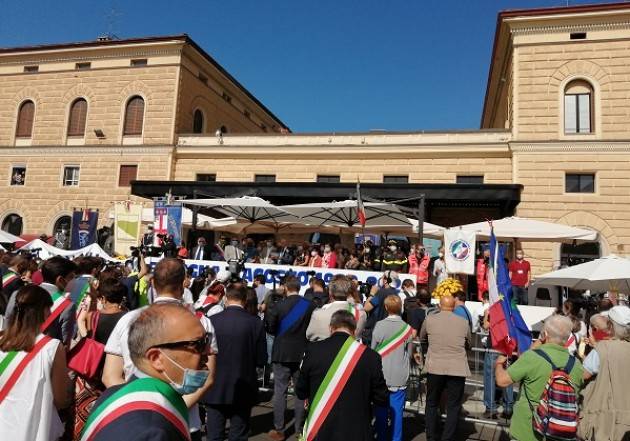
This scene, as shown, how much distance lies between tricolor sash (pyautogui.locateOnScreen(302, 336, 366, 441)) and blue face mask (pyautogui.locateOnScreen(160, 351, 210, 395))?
83.9 inches

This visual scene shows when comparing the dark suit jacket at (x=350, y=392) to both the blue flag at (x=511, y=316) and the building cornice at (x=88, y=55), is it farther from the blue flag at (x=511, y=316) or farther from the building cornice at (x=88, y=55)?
the building cornice at (x=88, y=55)

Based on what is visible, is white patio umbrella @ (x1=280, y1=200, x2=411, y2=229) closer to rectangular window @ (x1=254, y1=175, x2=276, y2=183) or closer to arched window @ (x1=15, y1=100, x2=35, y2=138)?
rectangular window @ (x1=254, y1=175, x2=276, y2=183)

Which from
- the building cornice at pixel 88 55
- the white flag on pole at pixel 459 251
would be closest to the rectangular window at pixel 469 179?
the white flag on pole at pixel 459 251

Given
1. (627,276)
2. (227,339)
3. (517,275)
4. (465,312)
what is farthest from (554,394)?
(517,275)

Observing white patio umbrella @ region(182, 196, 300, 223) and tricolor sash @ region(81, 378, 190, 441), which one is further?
white patio umbrella @ region(182, 196, 300, 223)

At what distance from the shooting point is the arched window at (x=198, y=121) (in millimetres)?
28666

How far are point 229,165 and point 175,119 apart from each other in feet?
13.5

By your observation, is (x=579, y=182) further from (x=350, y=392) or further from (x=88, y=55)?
(x=88, y=55)

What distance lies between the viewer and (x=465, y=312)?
7074 mm

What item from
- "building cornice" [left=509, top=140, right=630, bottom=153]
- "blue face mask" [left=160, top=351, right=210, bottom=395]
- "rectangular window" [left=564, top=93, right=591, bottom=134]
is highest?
"rectangular window" [left=564, top=93, right=591, bottom=134]

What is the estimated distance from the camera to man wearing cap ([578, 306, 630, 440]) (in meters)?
4.20

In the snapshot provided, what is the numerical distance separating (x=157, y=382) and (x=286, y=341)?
465cm

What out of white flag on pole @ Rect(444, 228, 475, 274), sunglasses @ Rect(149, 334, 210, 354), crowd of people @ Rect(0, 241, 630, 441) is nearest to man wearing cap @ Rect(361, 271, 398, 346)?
crowd of people @ Rect(0, 241, 630, 441)

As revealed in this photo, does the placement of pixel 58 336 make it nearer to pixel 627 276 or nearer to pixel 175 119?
pixel 627 276
